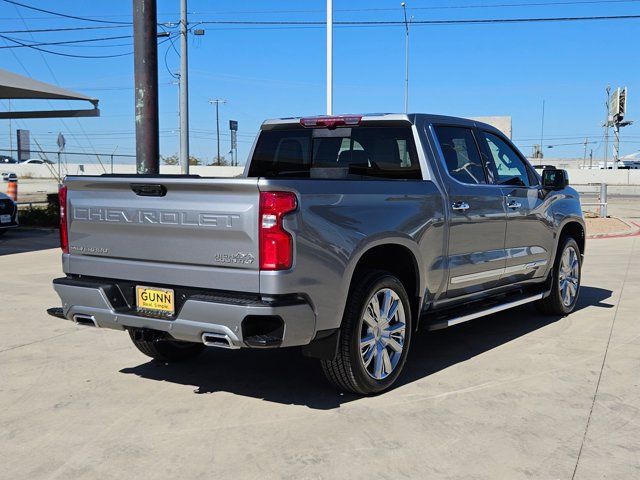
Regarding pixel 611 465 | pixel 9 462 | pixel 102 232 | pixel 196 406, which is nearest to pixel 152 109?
pixel 102 232

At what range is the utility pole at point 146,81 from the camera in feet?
31.2

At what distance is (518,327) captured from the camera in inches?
278

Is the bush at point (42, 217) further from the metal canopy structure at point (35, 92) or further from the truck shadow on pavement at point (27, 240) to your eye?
the metal canopy structure at point (35, 92)

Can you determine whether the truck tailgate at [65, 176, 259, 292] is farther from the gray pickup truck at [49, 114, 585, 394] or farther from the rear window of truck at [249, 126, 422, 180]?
the rear window of truck at [249, 126, 422, 180]

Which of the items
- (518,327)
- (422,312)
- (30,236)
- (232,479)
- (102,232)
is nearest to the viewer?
(232,479)

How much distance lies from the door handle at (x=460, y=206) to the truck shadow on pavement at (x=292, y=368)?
4.18 ft

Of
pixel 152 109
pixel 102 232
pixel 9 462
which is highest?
pixel 152 109

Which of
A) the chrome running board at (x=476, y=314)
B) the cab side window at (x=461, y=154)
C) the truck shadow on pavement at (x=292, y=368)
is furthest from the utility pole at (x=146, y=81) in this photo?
the chrome running board at (x=476, y=314)

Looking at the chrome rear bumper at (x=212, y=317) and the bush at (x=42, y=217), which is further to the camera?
the bush at (x=42, y=217)

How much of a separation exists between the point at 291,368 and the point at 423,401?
1252 mm

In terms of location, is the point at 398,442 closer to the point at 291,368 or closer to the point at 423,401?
the point at 423,401

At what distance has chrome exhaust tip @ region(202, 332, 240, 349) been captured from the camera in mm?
4027

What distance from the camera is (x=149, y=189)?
14.4 ft

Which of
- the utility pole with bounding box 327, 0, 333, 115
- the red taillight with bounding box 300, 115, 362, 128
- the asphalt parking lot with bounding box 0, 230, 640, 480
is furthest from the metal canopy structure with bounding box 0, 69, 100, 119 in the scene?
the red taillight with bounding box 300, 115, 362, 128
